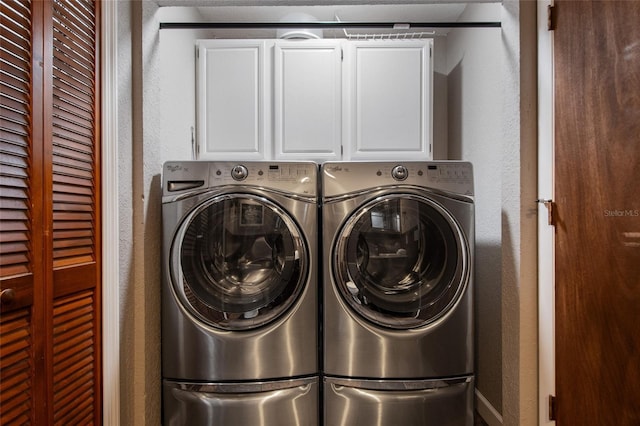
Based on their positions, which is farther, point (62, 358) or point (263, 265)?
point (263, 265)

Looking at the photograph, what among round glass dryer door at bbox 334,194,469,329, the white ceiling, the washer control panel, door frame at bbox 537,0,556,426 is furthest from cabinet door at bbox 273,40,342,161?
door frame at bbox 537,0,556,426

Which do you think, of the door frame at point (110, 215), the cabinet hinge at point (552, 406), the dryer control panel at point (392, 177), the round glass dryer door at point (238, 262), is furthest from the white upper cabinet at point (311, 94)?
the cabinet hinge at point (552, 406)

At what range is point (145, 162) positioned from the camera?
5.07ft

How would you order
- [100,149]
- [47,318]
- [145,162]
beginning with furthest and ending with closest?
[145,162], [100,149], [47,318]

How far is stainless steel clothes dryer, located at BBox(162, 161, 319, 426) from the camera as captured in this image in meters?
1.57

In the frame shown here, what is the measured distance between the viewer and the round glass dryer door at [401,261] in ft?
5.23

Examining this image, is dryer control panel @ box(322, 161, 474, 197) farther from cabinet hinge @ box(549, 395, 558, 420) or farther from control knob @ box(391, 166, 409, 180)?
cabinet hinge @ box(549, 395, 558, 420)

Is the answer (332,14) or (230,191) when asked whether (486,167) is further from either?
(332,14)

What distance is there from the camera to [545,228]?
142cm

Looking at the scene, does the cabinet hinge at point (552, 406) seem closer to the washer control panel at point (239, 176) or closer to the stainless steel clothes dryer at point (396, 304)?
the stainless steel clothes dryer at point (396, 304)

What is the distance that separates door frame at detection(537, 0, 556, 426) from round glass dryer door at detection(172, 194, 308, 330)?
960 millimetres

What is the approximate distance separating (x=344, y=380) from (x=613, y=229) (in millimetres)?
1156

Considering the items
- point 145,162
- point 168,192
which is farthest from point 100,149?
point 168,192

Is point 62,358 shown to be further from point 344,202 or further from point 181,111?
point 181,111
